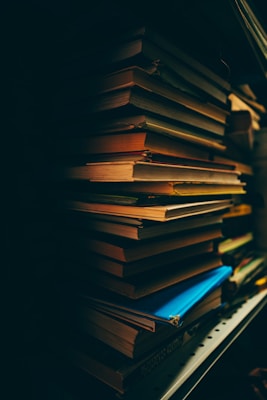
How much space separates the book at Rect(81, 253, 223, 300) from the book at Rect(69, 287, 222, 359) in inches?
2.4

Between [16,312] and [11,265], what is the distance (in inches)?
4.6

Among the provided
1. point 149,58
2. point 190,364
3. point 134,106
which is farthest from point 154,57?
point 190,364

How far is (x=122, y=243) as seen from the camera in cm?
72

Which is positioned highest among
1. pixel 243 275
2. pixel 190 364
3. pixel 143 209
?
pixel 143 209

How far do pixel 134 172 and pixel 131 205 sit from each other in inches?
3.4

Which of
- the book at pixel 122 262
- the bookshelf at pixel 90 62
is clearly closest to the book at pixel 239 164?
the bookshelf at pixel 90 62

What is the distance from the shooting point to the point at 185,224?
82 cm

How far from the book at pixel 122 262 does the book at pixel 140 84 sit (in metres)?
0.40

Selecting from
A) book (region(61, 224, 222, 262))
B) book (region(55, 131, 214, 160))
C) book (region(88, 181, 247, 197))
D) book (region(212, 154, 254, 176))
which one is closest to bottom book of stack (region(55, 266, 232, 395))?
book (region(61, 224, 222, 262))

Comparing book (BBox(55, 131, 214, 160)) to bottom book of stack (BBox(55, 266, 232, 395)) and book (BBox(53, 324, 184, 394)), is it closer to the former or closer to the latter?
bottom book of stack (BBox(55, 266, 232, 395))

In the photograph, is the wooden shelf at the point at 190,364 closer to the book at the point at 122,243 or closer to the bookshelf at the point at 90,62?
the bookshelf at the point at 90,62

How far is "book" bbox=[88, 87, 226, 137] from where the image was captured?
0.70 meters

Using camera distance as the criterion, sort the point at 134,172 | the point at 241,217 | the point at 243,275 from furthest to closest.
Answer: the point at 241,217
the point at 243,275
the point at 134,172

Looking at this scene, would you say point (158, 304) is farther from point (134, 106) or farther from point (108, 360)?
point (134, 106)
